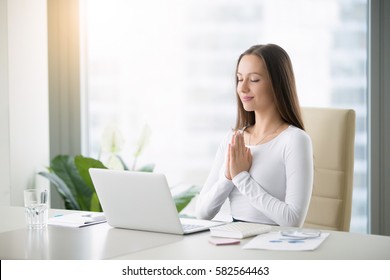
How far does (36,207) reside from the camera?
2.21 m

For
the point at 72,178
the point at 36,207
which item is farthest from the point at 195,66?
the point at 36,207

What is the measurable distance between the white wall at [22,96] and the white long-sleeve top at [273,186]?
1.77 metres

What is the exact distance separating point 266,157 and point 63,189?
6.36 ft

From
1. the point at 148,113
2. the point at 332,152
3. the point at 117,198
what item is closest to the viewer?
the point at 117,198

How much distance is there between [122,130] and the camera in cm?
452

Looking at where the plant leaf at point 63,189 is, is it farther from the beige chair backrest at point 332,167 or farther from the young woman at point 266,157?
the beige chair backrest at point 332,167

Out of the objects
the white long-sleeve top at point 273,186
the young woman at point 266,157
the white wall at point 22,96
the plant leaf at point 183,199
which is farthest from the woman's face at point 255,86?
the white wall at point 22,96

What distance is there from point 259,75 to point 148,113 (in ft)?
6.40

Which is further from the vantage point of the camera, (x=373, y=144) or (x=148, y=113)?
(x=148, y=113)

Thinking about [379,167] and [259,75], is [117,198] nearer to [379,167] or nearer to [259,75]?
[259,75]

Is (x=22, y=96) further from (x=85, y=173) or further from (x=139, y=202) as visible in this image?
(x=139, y=202)
